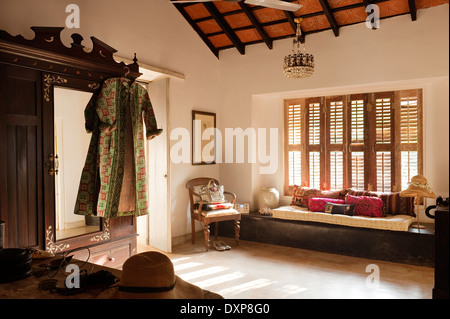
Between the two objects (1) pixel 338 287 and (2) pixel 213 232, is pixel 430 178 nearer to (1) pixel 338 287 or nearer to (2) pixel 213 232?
(1) pixel 338 287

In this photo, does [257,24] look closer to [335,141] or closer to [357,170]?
[335,141]

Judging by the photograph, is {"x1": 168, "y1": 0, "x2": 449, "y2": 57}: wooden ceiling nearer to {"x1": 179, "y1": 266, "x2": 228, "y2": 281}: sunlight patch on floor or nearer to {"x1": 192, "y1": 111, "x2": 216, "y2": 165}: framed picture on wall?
{"x1": 192, "y1": 111, "x2": 216, "y2": 165}: framed picture on wall

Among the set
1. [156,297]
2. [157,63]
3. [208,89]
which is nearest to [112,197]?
[156,297]

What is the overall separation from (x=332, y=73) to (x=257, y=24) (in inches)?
47.9

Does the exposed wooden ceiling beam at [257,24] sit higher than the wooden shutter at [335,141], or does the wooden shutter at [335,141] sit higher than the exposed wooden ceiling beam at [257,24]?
the exposed wooden ceiling beam at [257,24]

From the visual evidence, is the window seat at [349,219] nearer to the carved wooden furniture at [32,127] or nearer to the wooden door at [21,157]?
the carved wooden furniture at [32,127]

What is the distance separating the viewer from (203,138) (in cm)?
541

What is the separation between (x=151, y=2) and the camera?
448 centimetres

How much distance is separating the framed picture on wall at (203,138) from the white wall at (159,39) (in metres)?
0.10

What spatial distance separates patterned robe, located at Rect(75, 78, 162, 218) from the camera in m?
2.92

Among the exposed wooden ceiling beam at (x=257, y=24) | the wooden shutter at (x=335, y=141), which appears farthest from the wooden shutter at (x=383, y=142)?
the exposed wooden ceiling beam at (x=257, y=24)

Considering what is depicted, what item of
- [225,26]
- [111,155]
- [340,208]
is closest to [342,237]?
[340,208]

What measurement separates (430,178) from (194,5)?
3.84 metres

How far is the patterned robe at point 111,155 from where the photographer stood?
2922 millimetres
